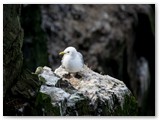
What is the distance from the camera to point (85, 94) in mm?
7617

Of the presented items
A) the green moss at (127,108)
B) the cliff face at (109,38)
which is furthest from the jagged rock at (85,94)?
the cliff face at (109,38)

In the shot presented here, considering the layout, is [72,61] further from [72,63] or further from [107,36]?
[107,36]

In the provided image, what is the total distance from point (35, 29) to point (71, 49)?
5896 millimetres

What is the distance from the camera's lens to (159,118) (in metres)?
7.47

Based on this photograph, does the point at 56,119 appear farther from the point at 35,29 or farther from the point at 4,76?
the point at 35,29

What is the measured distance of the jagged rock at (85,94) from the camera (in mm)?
7492

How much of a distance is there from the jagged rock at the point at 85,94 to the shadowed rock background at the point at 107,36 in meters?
5.39

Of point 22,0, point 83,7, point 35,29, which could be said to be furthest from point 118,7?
point 22,0

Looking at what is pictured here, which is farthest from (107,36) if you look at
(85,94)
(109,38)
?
A: (85,94)

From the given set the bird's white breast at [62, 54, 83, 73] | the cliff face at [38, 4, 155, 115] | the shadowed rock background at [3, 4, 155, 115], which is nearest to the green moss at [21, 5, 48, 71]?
the shadowed rock background at [3, 4, 155, 115]

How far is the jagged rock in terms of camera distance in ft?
24.6

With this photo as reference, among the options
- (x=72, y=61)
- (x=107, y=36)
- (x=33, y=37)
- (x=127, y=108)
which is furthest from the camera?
(x=107, y=36)

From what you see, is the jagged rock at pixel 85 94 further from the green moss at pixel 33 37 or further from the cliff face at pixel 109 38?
the cliff face at pixel 109 38

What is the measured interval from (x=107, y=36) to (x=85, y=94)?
6978 millimetres
